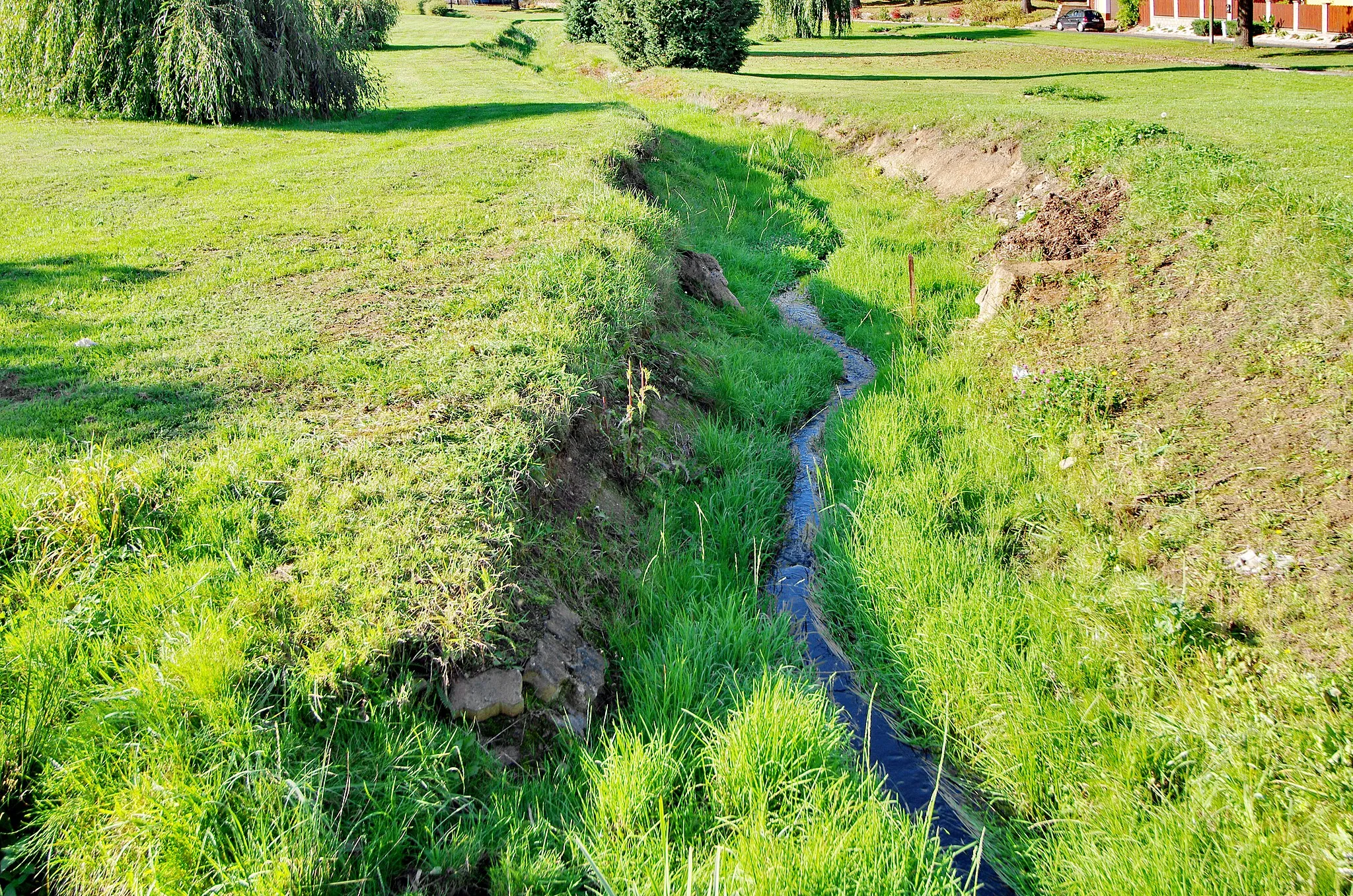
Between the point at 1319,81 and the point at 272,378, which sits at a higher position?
the point at 1319,81

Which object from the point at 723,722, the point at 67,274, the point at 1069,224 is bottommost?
the point at 723,722

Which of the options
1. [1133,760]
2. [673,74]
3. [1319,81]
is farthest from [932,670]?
[673,74]

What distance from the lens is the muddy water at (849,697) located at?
3.71 m

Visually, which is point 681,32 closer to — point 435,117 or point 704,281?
point 435,117

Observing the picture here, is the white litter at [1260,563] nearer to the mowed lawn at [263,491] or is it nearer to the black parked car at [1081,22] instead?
the mowed lawn at [263,491]

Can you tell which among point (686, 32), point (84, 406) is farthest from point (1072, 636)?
point (686, 32)

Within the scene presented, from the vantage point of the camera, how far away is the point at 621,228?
339 inches

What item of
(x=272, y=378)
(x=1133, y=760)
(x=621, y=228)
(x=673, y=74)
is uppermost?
(x=673, y=74)

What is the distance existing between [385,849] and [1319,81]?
23.6m

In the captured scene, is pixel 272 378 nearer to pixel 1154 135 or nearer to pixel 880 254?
pixel 880 254

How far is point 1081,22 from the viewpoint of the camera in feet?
147

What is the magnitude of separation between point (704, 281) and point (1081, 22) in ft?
149

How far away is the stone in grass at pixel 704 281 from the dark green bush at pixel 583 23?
2966cm

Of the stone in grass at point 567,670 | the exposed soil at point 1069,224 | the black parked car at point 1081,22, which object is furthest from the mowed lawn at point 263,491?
the black parked car at point 1081,22
